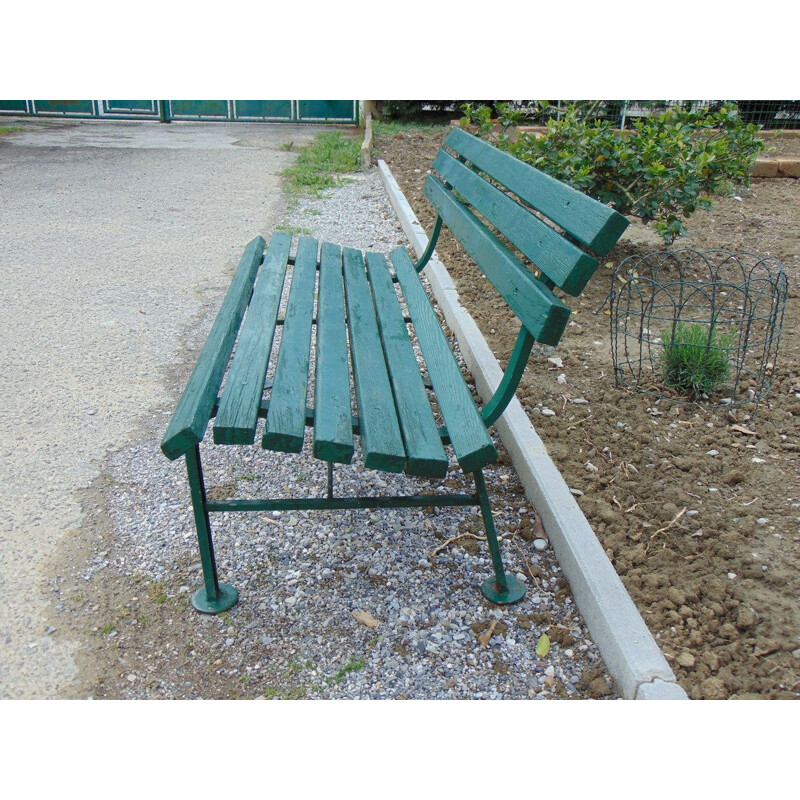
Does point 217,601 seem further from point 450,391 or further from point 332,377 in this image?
point 450,391

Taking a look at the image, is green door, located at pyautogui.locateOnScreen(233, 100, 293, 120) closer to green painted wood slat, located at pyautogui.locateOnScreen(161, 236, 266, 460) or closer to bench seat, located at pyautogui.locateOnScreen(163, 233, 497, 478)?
bench seat, located at pyautogui.locateOnScreen(163, 233, 497, 478)

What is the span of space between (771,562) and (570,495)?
26.0 inches

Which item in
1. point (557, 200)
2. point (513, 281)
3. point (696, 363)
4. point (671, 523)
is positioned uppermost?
point (557, 200)

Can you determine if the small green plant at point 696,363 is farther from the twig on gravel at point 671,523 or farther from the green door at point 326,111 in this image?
the green door at point 326,111

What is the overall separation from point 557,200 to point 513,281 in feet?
0.98

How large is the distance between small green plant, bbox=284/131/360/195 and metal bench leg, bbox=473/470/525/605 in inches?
242

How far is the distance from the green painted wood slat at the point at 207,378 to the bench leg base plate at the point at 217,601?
0.53m

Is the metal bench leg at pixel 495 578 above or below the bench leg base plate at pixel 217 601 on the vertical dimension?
above

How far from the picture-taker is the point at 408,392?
235 centimetres

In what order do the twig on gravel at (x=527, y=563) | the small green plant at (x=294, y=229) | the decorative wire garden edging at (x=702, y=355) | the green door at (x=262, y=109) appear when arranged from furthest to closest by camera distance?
the green door at (x=262, y=109) < the small green plant at (x=294, y=229) < the decorative wire garden edging at (x=702, y=355) < the twig on gravel at (x=527, y=563)

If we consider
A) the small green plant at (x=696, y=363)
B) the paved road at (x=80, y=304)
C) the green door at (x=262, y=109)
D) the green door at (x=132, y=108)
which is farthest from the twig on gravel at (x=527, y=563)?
the green door at (x=132, y=108)

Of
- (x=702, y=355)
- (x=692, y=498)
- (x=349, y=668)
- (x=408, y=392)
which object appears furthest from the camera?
(x=702, y=355)

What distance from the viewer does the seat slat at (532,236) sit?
203 centimetres

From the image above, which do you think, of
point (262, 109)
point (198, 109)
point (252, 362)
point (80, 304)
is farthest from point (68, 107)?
point (252, 362)
